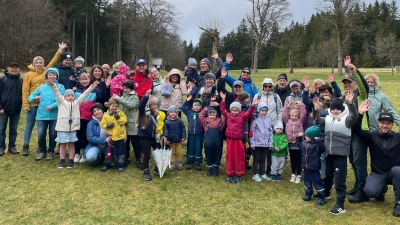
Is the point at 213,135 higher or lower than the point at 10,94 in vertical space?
lower

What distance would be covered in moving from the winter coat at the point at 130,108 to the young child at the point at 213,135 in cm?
129

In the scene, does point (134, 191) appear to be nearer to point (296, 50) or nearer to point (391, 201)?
point (391, 201)

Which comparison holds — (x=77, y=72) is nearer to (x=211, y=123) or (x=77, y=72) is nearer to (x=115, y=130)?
(x=115, y=130)

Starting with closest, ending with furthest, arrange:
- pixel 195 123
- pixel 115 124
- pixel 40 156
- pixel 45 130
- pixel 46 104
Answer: pixel 115 124
pixel 195 123
pixel 46 104
pixel 45 130
pixel 40 156

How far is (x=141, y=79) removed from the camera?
22.4 ft

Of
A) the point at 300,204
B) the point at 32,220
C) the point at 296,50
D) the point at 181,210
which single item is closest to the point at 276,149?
the point at 300,204

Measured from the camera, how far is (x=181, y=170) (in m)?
6.44

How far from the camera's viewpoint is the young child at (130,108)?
20.1ft

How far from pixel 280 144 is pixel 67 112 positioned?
4027 mm

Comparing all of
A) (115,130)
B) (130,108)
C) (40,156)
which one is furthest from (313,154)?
(40,156)

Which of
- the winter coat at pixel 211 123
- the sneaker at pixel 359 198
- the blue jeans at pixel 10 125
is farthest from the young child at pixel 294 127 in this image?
the blue jeans at pixel 10 125

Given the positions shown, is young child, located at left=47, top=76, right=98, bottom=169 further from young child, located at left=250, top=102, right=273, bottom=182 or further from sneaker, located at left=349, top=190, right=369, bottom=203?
sneaker, located at left=349, top=190, right=369, bottom=203

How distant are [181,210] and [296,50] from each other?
6772 cm

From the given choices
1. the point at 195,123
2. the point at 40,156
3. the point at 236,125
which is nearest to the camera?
the point at 236,125
